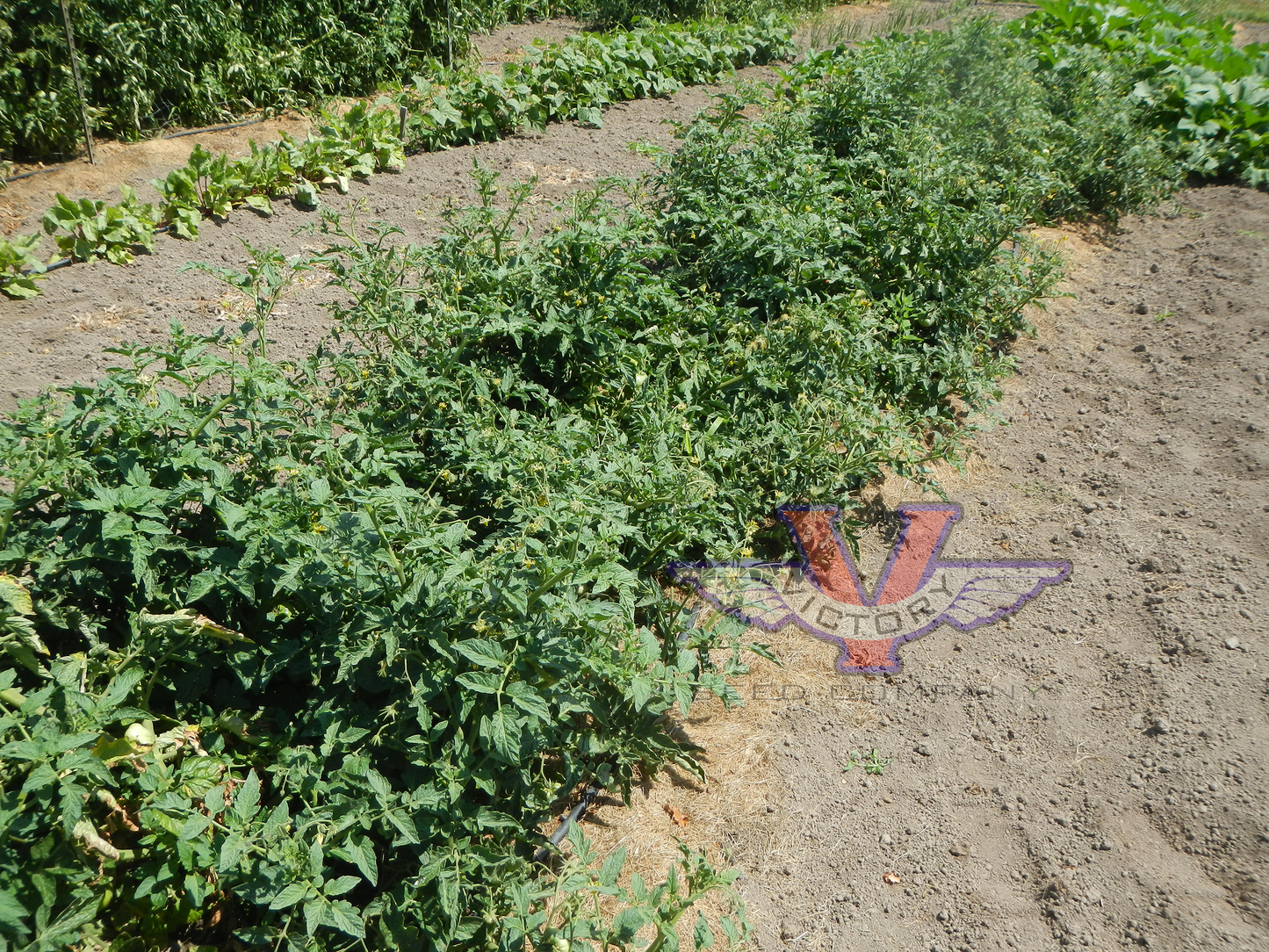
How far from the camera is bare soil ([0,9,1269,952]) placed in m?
2.64

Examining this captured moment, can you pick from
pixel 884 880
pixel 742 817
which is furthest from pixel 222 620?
pixel 884 880

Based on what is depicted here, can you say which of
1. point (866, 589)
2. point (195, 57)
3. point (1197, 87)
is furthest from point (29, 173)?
point (1197, 87)

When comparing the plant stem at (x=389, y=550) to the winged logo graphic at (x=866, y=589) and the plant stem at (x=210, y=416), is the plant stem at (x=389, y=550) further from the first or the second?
the winged logo graphic at (x=866, y=589)

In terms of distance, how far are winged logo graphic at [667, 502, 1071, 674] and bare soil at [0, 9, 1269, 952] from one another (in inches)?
3.0

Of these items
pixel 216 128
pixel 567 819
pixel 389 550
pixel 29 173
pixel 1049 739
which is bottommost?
pixel 1049 739

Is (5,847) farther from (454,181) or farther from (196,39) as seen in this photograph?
(196,39)

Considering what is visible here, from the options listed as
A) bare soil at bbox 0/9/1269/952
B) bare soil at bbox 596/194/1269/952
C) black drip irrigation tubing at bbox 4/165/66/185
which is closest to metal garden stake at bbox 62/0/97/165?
black drip irrigation tubing at bbox 4/165/66/185

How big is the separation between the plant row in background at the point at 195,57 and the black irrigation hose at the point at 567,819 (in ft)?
18.3

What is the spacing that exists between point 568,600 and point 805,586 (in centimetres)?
162

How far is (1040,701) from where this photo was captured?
3.21 metres

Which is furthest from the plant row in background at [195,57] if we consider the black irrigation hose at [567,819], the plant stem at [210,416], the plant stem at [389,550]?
the black irrigation hose at [567,819]

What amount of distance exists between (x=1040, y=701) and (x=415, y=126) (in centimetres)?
538

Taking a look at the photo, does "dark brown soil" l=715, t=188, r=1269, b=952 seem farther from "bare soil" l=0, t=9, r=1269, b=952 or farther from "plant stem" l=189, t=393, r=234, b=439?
"plant stem" l=189, t=393, r=234, b=439

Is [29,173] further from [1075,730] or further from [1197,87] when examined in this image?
[1197,87]
